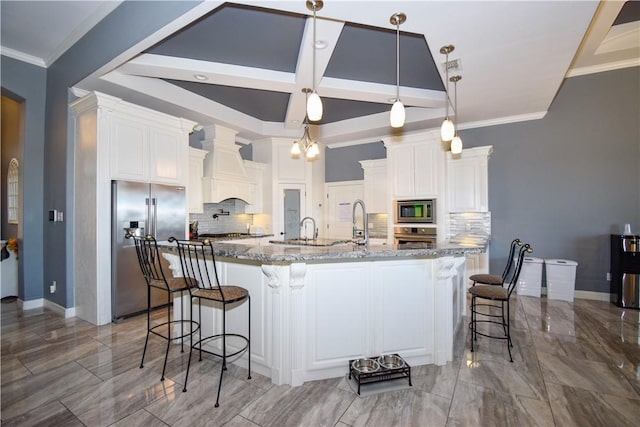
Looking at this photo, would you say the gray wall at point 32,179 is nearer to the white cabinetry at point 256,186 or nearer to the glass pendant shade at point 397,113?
the white cabinetry at point 256,186

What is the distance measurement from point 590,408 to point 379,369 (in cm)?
135

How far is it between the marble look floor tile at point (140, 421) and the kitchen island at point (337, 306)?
72 cm

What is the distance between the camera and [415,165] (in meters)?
5.29

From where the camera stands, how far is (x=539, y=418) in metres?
1.86

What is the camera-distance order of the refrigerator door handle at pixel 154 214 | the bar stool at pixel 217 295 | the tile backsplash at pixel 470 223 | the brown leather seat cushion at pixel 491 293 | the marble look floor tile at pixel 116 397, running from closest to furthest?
the marble look floor tile at pixel 116 397 < the bar stool at pixel 217 295 < the brown leather seat cushion at pixel 491 293 < the refrigerator door handle at pixel 154 214 < the tile backsplash at pixel 470 223

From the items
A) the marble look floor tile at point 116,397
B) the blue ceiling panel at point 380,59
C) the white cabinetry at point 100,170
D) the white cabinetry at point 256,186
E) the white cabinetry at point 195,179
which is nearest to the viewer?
the marble look floor tile at point 116,397

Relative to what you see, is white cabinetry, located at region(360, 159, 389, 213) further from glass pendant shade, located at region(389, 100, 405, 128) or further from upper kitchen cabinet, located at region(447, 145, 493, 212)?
glass pendant shade, located at region(389, 100, 405, 128)

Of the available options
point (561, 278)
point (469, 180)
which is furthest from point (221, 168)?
point (561, 278)

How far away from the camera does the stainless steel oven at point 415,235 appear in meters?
5.18

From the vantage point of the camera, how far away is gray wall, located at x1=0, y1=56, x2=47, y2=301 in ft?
13.0

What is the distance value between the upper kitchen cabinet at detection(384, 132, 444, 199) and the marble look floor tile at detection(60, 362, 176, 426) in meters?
4.44

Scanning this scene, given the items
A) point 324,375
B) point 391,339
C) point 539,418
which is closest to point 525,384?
point 539,418

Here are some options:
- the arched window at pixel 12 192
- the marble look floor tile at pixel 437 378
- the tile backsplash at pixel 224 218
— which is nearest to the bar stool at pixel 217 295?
the marble look floor tile at pixel 437 378

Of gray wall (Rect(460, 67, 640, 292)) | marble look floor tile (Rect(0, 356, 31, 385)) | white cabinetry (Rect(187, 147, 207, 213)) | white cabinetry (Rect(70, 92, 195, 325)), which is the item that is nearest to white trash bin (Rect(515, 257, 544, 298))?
gray wall (Rect(460, 67, 640, 292))
